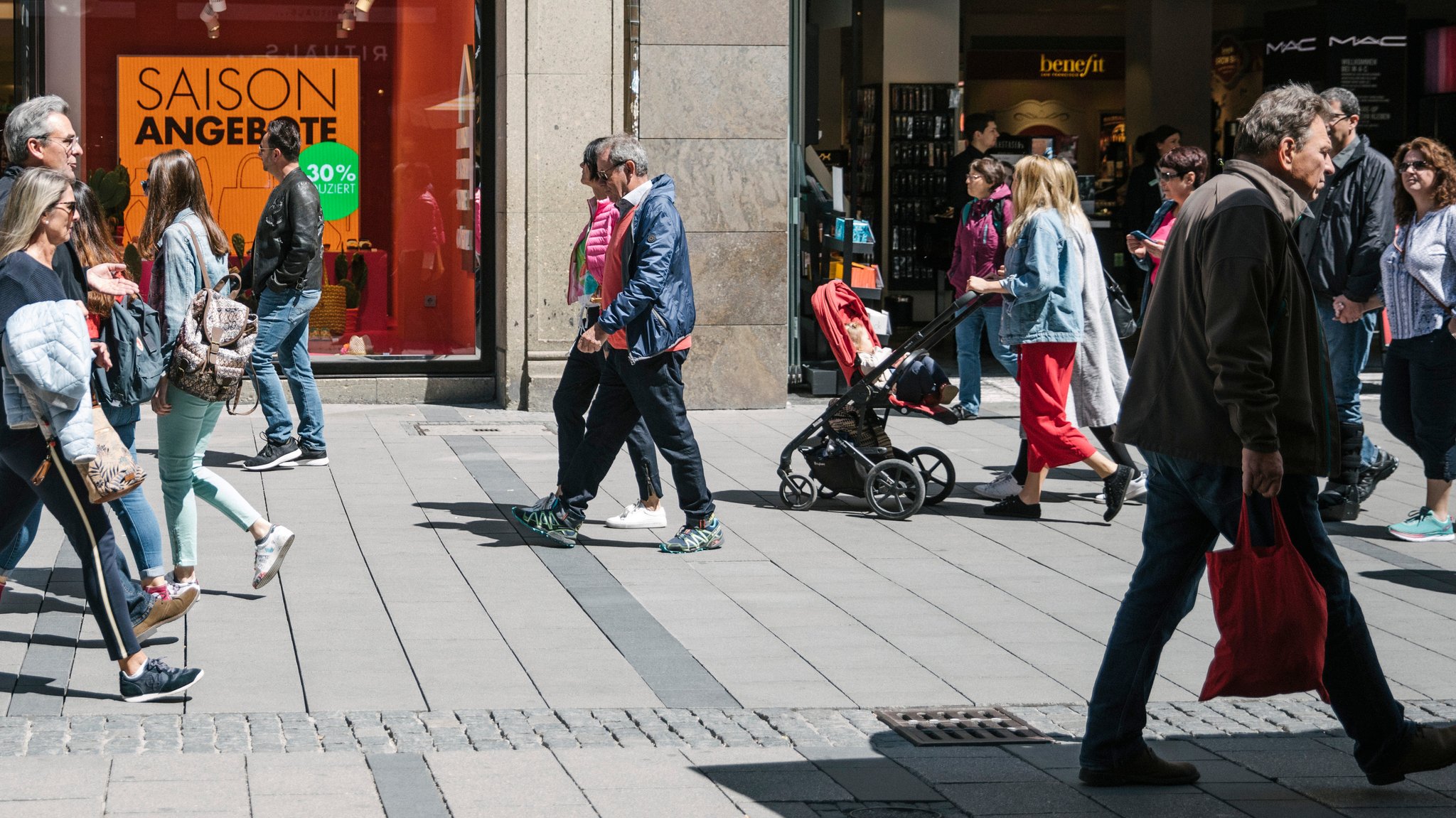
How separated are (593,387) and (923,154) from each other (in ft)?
36.3

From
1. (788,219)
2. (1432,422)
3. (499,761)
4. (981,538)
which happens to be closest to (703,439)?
(788,219)

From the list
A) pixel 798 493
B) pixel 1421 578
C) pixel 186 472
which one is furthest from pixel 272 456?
pixel 1421 578

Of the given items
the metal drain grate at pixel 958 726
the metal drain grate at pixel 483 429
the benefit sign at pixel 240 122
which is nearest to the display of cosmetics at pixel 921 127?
the benefit sign at pixel 240 122

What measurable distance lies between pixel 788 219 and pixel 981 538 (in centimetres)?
524

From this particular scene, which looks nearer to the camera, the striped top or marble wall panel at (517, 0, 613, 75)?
the striped top

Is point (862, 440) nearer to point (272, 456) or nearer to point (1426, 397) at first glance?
point (1426, 397)

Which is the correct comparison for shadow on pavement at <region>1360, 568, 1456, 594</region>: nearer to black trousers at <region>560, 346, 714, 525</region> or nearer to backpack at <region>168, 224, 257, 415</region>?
black trousers at <region>560, 346, 714, 525</region>

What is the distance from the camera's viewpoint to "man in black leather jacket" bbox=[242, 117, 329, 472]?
9812 millimetres

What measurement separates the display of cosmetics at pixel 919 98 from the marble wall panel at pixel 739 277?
21.3 ft

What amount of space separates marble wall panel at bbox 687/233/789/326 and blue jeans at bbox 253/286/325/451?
309cm

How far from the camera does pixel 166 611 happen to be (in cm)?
610

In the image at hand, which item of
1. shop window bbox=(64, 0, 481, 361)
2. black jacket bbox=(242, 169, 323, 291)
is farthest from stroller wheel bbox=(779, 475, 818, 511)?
shop window bbox=(64, 0, 481, 361)

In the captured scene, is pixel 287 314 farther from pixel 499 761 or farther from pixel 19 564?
pixel 499 761

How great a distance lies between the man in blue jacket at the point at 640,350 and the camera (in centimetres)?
748
